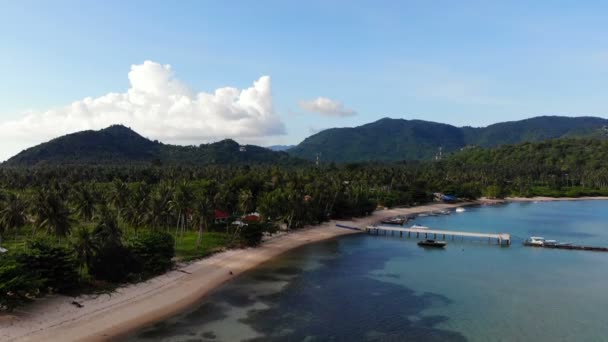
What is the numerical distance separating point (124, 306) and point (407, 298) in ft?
116

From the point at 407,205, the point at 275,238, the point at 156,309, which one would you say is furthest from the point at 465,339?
the point at 407,205

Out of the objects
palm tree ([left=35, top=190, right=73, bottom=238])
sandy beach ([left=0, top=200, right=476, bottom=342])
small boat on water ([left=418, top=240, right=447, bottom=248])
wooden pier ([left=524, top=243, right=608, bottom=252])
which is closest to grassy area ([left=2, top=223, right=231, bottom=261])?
sandy beach ([left=0, top=200, right=476, bottom=342])

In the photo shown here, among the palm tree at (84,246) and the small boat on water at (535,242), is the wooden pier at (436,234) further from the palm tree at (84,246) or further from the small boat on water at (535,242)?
the palm tree at (84,246)

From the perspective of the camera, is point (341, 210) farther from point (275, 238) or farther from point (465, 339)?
point (465, 339)

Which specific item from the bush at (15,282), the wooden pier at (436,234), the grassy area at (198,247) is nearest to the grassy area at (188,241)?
the grassy area at (198,247)

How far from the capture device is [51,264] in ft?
157

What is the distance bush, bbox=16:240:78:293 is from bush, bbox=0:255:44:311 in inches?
32.1

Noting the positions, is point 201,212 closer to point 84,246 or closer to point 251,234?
point 251,234

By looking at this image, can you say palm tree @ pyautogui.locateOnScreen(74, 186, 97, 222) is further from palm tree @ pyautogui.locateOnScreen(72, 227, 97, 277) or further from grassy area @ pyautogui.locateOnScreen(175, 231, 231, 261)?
palm tree @ pyautogui.locateOnScreen(72, 227, 97, 277)

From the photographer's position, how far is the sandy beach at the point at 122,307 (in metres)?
42.3

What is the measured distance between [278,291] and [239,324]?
13.3 m

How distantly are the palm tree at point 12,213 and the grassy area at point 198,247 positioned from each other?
2564 cm

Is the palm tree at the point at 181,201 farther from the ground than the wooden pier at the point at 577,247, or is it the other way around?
the palm tree at the point at 181,201

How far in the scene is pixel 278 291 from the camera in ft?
201
